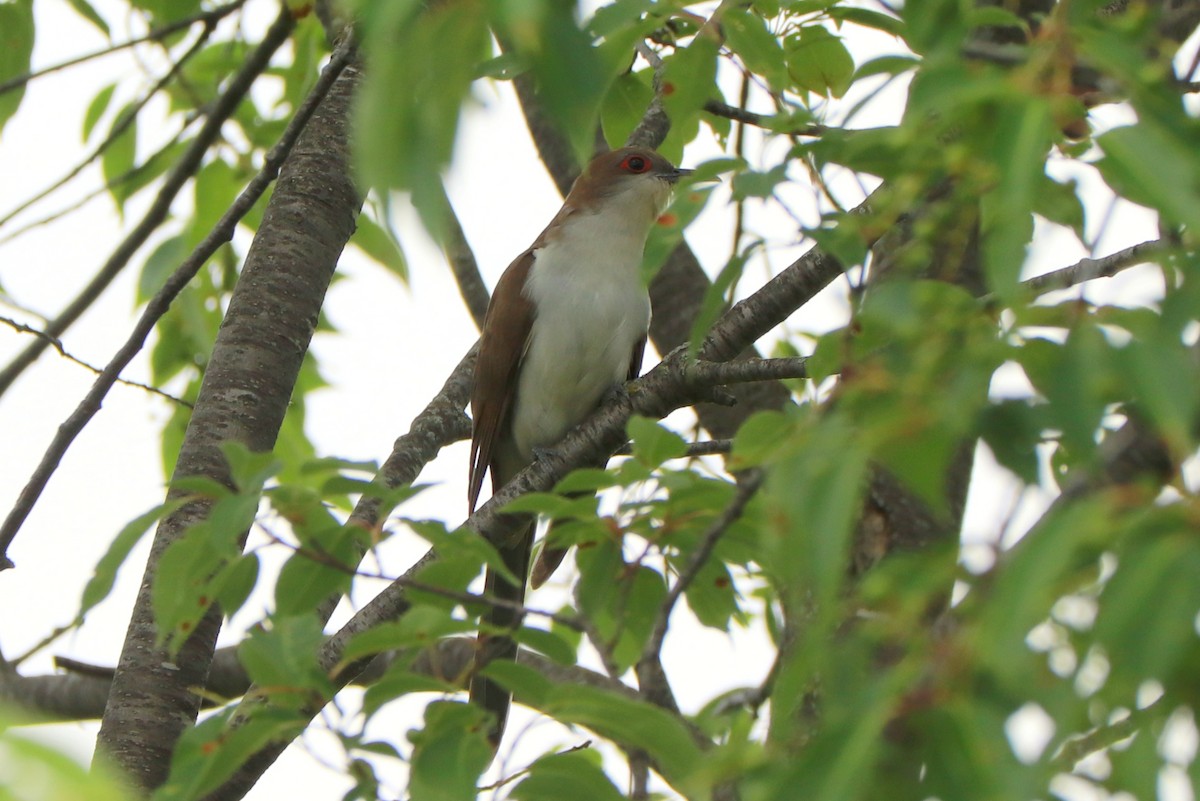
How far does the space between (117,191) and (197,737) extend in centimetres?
407

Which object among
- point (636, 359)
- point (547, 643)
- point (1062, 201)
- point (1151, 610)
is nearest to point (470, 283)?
point (636, 359)

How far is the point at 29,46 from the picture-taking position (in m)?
4.38

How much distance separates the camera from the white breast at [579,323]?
6.41 meters

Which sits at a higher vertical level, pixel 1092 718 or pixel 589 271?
pixel 589 271

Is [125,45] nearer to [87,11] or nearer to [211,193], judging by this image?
[87,11]

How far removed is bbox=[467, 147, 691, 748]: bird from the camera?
6402mm

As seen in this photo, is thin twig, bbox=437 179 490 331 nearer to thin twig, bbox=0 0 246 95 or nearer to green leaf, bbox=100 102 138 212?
green leaf, bbox=100 102 138 212

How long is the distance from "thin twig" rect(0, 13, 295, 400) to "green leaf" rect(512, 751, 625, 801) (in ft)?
8.65

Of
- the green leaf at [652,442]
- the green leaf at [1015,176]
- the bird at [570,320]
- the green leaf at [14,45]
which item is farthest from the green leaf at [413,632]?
the bird at [570,320]

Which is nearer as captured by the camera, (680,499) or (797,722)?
(680,499)

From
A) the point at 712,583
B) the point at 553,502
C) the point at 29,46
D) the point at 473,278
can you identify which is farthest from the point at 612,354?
the point at 553,502

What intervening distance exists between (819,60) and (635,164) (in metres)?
2.86

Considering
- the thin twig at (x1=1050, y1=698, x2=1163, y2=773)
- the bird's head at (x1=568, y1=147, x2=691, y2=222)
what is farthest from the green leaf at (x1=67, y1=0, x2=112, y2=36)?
the thin twig at (x1=1050, y1=698, x2=1163, y2=773)

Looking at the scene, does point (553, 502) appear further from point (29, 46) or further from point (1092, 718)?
point (29, 46)
